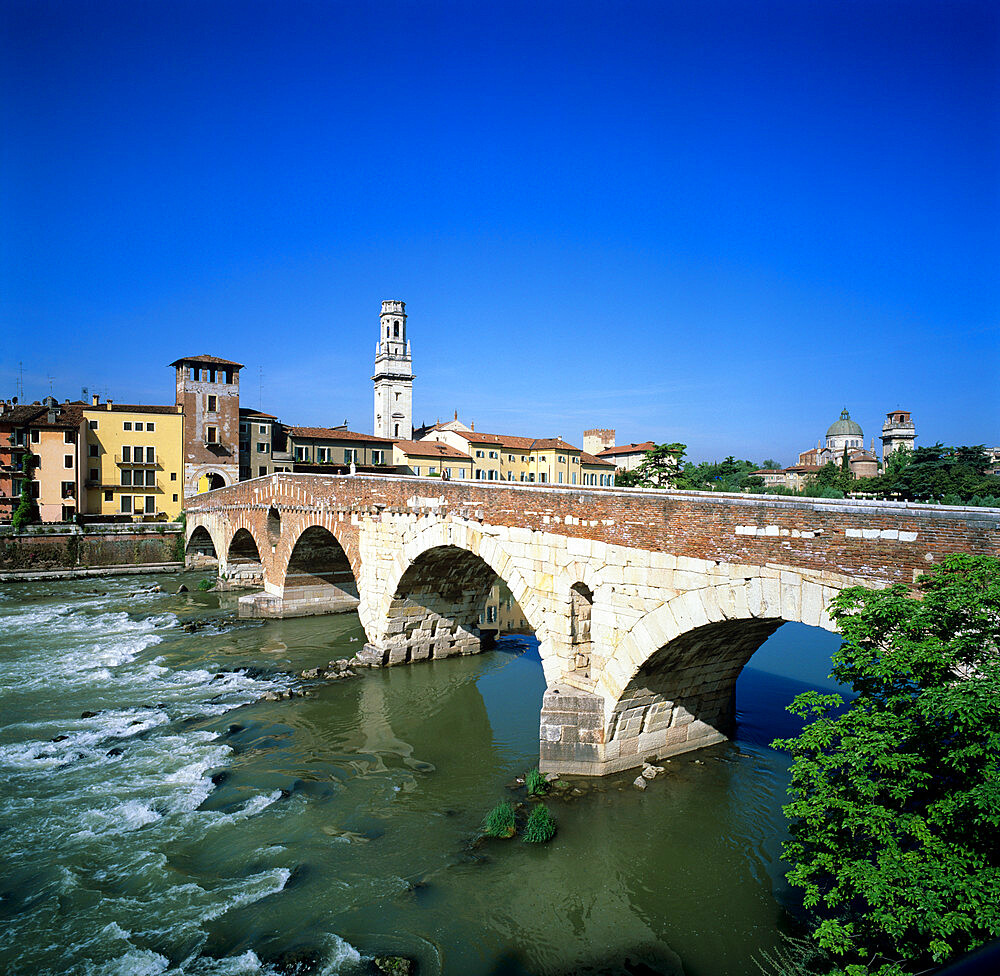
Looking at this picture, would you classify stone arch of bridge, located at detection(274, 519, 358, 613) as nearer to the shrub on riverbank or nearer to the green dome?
the shrub on riverbank

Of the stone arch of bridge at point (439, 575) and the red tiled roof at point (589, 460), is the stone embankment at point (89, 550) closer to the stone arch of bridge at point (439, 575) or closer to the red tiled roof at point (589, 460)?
the stone arch of bridge at point (439, 575)

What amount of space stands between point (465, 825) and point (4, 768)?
9538mm

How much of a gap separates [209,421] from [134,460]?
540 cm

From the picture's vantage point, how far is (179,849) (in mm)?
11039

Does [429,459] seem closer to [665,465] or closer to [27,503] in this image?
[27,503]

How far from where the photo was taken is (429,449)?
6031 centimetres

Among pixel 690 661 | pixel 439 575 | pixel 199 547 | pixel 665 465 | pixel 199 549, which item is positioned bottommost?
pixel 199 549

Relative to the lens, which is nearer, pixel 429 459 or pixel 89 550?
pixel 89 550

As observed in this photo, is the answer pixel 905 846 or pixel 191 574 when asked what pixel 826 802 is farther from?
pixel 191 574

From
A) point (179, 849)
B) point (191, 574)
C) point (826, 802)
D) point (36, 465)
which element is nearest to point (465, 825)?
point (179, 849)

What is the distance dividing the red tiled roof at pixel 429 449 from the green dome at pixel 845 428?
5825 cm

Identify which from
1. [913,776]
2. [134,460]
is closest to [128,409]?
[134,460]

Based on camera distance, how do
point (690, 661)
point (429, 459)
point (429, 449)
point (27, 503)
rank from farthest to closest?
point (429, 449), point (429, 459), point (27, 503), point (690, 661)

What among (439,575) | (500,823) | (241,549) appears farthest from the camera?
(241,549)
